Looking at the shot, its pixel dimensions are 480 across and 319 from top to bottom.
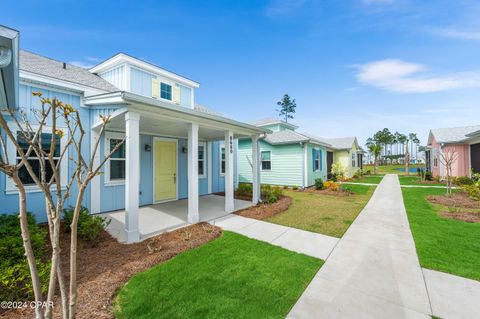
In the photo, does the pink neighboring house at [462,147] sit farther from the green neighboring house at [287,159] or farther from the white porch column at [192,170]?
the white porch column at [192,170]

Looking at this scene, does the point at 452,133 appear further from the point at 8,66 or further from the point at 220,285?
the point at 8,66

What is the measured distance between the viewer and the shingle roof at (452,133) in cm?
1539

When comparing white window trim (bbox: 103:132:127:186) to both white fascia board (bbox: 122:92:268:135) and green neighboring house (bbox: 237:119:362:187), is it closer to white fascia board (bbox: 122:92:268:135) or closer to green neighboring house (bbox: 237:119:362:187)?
white fascia board (bbox: 122:92:268:135)

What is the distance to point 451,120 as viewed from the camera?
1067 inches

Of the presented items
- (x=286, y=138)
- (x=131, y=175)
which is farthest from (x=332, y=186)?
(x=131, y=175)

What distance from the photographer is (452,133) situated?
16.8 m

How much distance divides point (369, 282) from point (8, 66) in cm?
616

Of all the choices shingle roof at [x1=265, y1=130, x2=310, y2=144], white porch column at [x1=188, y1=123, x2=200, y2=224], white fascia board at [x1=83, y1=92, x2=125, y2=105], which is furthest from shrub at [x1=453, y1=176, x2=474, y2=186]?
white fascia board at [x1=83, y1=92, x2=125, y2=105]

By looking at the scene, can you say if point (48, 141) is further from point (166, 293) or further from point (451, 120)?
point (451, 120)

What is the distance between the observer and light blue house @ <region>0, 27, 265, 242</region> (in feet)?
14.6

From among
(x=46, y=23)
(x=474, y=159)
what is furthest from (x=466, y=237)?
(x=474, y=159)

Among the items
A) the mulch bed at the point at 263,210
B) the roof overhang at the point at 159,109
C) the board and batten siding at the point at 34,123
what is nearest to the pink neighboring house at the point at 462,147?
the mulch bed at the point at 263,210

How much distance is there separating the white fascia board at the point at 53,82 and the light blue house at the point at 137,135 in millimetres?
18

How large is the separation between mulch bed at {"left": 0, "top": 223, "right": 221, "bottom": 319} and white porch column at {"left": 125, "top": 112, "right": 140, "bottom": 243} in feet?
1.41
